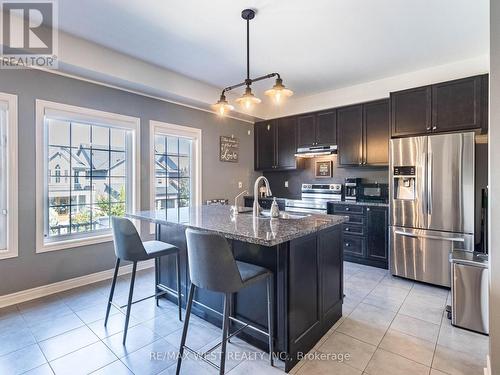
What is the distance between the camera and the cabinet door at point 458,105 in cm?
299

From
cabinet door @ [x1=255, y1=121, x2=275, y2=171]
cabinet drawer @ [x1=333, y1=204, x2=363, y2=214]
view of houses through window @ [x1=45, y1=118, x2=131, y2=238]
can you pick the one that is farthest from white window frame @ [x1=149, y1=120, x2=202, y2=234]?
cabinet drawer @ [x1=333, y1=204, x2=363, y2=214]

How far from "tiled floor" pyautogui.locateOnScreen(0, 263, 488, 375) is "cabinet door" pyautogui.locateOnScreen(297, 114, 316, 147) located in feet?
9.21

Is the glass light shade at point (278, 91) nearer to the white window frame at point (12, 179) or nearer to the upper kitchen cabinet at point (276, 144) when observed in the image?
the white window frame at point (12, 179)

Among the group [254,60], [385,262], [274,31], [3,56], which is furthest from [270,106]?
[3,56]

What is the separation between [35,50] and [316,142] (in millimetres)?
3951

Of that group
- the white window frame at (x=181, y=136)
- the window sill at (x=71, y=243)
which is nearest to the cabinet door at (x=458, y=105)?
the white window frame at (x=181, y=136)

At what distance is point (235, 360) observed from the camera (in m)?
1.88

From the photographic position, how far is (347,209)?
13.4 feet

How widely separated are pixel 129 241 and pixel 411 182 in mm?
3206

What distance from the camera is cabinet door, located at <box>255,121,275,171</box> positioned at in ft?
17.5

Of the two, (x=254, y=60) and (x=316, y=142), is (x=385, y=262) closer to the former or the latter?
(x=316, y=142)

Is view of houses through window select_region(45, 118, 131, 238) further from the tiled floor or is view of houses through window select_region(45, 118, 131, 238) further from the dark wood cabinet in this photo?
the dark wood cabinet

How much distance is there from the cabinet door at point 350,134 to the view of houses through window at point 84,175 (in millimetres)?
3299

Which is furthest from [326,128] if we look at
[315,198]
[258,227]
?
[258,227]
